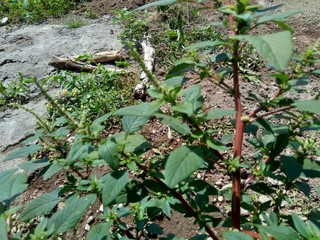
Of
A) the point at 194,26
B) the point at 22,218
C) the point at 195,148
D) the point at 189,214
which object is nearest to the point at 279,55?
the point at 195,148

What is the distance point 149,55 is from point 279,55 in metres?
3.17

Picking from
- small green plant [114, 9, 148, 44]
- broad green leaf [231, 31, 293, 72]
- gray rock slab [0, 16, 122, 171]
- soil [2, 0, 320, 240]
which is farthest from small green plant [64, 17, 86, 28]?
broad green leaf [231, 31, 293, 72]

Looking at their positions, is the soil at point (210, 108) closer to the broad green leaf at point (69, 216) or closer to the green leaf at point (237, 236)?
the broad green leaf at point (69, 216)

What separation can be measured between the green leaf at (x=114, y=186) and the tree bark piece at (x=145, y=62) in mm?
2249

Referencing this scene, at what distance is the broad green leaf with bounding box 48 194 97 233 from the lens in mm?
1044

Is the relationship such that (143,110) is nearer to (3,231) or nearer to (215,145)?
(215,145)

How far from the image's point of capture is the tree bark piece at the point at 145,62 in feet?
10.8

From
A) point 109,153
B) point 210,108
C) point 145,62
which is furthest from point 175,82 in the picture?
point 145,62

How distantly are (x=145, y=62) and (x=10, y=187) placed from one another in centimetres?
255

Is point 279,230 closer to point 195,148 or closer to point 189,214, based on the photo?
point 195,148

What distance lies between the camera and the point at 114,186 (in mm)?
1032

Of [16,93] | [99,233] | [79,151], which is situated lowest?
[16,93]

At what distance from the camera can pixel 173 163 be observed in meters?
0.88

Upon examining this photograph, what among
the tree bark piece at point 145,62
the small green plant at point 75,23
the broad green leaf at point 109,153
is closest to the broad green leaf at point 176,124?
the broad green leaf at point 109,153
